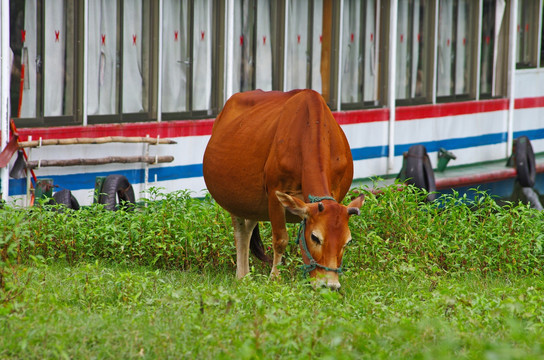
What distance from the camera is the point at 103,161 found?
34.0ft

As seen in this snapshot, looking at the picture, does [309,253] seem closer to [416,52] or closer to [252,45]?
[252,45]

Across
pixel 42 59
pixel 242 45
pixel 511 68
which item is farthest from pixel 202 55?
pixel 511 68

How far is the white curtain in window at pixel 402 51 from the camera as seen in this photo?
14.4 meters

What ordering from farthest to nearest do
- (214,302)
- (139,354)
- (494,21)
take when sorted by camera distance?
1. (494,21)
2. (214,302)
3. (139,354)

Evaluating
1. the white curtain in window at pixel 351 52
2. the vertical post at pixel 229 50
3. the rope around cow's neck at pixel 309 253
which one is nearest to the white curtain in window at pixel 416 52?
the white curtain in window at pixel 351 52

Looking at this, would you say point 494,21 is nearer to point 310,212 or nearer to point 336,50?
point 336,50

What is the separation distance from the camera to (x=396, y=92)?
14.5 meters

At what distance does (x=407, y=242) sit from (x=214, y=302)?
10.1 feet

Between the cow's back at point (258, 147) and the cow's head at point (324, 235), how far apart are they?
623 millimetres

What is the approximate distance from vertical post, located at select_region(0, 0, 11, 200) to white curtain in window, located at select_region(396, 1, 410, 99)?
21.6ft

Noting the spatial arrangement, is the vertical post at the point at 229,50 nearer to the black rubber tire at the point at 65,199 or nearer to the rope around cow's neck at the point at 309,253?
the black rubber tire at the point at 65,199

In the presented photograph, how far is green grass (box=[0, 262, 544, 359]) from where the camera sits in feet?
16.6

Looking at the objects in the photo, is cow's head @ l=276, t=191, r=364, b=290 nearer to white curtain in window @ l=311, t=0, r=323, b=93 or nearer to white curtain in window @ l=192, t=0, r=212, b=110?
white curtain in window @ l=192, t=0, r=212, b=110

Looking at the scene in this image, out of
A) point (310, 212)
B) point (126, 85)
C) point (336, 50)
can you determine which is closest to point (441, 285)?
point (310, 212)
